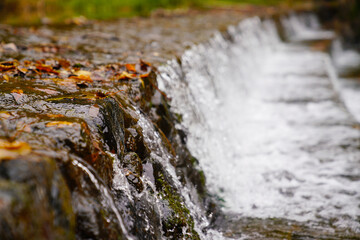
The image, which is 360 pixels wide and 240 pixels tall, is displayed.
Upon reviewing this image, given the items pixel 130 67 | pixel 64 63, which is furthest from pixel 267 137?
pixel 64 63

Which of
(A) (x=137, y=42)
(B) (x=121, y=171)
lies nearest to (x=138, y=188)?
(B) (x=121, y=171)

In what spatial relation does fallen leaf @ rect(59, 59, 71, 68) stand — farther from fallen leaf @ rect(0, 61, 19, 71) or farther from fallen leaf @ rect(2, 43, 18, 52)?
fallen leaf @ rect(2, 43, 18, 52)

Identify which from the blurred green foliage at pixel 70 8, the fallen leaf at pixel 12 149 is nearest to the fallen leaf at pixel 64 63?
the fallen leaf at pixel 12 149

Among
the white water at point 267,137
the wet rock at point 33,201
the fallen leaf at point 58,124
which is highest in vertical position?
the fallen leaf at point 58,124

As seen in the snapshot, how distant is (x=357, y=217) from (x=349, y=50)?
1342 centimetres

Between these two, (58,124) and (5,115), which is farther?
(5,115)

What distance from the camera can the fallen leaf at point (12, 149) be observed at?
135cm

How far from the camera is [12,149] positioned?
1444mm

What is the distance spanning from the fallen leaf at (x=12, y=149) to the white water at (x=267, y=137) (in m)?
1.81

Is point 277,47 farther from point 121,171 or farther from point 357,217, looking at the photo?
point 121,171

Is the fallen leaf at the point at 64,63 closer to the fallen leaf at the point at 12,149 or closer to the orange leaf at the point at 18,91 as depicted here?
the orange leaf at the point at 18,91

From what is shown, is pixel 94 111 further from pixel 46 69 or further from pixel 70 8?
pixel 70 8

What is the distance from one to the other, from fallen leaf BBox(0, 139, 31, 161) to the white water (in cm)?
181

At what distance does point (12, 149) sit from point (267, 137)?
386cm
